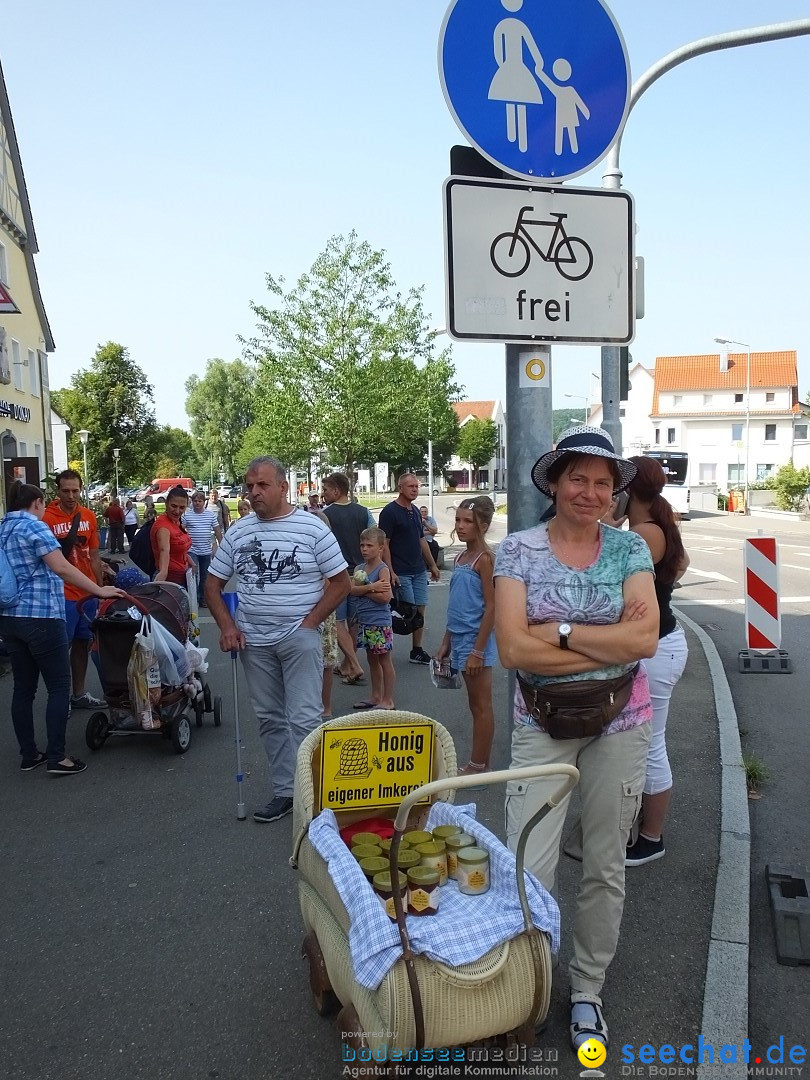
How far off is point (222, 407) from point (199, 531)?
81.3 metres

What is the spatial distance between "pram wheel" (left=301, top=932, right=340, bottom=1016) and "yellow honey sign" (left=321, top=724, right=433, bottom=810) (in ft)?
1.56

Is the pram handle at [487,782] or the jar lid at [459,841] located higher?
the pram handle at [487,782]

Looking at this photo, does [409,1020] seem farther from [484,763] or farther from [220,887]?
[484,763]

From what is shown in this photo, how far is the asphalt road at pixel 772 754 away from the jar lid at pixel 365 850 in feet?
4.62

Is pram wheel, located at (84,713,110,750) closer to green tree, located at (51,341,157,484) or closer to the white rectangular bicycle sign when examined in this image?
the white rectangular bicycle sign

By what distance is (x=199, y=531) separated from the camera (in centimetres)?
1423

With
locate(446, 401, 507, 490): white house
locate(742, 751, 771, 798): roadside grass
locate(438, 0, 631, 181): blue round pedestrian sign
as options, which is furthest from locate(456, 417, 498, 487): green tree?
locate(438, 0, 631, 181): blue round pedestrian sign

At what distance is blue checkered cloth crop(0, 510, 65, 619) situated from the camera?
577 centimetres

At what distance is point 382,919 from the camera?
248 centimetres

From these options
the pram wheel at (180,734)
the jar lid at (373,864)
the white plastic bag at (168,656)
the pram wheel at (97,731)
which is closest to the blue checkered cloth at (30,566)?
the white plastic bag at (168,656)

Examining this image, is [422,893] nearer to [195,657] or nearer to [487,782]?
[487,782]

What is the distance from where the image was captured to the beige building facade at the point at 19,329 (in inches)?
918

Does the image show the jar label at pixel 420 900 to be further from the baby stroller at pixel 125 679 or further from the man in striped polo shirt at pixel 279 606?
the baby stroller at pixel 125 679

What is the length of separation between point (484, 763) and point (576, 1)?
405 cm
